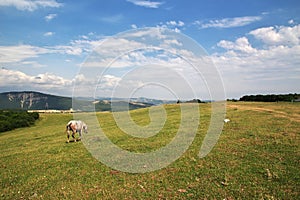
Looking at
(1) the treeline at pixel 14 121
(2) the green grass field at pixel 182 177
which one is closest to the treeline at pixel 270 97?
(2) the green grass field at pixel 182 177

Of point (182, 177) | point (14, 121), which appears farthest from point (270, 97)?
point (14, 121)

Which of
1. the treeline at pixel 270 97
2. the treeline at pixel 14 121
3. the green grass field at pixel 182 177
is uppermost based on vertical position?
the treeline at pixel 270 97

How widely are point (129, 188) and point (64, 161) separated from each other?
26.5ft

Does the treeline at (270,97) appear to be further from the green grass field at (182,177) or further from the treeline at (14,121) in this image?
the treeline at (14,121)

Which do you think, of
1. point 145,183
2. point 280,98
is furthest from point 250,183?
point 280,98

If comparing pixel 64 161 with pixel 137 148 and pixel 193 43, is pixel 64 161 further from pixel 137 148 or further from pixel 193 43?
pixel 193 43

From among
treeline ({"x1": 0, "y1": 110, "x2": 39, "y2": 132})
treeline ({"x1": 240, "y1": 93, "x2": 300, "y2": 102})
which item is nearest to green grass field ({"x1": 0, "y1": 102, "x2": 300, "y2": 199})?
treeline ({"x1": 240, "y1": 93, "x2": 300, "y2": 102})

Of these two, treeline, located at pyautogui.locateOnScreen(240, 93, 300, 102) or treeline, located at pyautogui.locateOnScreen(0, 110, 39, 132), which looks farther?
treeline, located at pyautogui.locateOnScreen(0, 110, 39, 132)

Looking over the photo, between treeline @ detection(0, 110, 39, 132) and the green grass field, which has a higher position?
the green grass field

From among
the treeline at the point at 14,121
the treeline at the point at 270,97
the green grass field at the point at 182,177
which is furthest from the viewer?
the treeline at the point at 14,121

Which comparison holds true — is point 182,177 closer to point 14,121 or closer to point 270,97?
point 270,97

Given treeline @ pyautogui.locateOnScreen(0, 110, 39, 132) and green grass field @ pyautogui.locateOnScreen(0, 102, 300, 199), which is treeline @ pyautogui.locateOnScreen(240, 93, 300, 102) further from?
treeline @ pyautogui.locateOnScreen(0, 110, 39, 132)

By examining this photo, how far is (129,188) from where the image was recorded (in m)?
12.0

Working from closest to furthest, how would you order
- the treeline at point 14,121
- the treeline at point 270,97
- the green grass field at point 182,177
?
the green grass field at point 182,177, the treeline at point 270,97, the treeline at point 14,121
